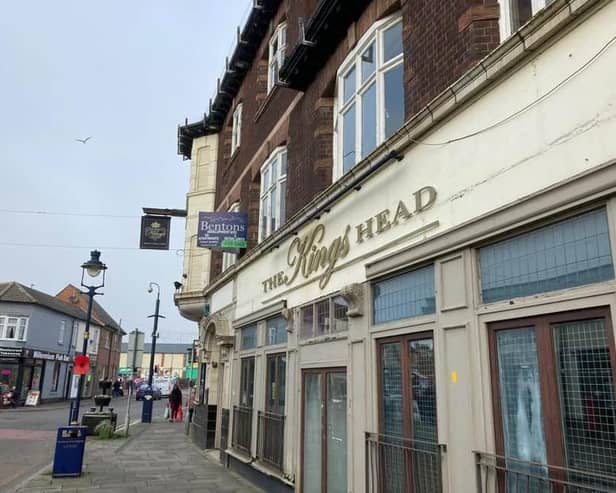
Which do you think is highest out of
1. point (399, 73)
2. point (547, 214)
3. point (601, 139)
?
point (399, 73)

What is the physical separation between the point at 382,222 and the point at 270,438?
16.4ft

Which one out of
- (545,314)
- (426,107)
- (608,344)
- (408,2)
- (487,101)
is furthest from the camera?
(408,2)

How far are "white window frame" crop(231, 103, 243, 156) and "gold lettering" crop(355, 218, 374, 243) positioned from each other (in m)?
9.85

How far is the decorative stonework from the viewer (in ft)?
22.5

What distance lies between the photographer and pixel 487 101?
506cm

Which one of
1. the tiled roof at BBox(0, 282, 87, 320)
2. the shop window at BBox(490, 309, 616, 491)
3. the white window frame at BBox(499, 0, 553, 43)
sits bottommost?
the shop window at BBox(490, 309, 616, 491)

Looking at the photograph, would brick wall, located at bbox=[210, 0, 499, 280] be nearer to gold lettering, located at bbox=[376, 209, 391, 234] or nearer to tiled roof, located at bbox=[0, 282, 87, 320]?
gold lettering, located at bbox=[376, 209, 391, 234]

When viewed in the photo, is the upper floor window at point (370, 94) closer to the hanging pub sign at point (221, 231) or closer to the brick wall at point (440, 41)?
the brick wall at point (440, 41)

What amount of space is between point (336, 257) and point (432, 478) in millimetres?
3356

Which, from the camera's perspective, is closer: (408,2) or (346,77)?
(408,2)

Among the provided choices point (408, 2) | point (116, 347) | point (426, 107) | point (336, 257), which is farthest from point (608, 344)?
point (116, 347)

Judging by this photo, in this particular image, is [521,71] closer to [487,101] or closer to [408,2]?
[487,101]

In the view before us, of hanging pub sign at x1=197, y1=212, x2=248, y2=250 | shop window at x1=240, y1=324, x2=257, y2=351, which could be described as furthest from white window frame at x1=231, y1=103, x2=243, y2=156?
shop window at x1=240, y1=324, x2=257, y2=351

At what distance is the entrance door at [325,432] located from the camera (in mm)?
7331
